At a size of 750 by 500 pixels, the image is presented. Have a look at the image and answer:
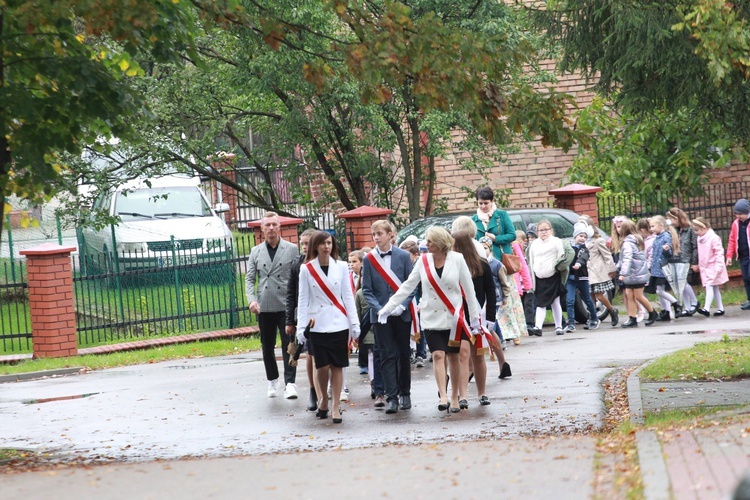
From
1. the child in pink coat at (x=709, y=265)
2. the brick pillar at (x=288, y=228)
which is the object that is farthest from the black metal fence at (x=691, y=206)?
the brick pillar at (x=288, y=228)

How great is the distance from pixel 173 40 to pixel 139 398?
473 centimetres

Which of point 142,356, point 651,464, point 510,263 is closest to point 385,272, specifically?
point 510,263

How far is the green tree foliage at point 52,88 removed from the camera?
372 inches

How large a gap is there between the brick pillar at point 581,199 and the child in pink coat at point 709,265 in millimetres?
2739

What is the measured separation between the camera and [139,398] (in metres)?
13.2

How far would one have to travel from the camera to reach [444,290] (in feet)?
35.2

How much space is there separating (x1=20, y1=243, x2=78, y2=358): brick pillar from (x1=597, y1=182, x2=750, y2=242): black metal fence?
9763 millimetres

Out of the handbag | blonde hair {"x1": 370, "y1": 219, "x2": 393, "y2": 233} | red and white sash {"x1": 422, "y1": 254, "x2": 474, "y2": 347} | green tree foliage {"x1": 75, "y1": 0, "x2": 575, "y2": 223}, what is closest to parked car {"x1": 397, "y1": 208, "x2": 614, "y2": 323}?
green tree foliage {"x1": 75, "y1": 0, "x2": 575, "y2": 223}

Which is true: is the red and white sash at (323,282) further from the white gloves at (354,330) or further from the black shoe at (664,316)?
the black shoe at (664,316)

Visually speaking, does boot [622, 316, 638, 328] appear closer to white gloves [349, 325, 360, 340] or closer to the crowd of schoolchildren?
the crowd of schoolchildren

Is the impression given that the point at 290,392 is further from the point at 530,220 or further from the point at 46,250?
the point at 530,220

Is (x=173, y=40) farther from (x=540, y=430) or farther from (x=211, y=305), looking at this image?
(x=211, y=305)

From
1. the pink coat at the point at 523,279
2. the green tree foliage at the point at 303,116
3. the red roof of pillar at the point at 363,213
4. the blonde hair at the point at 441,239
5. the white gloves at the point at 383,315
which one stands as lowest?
the white gloves at the point at 383,315

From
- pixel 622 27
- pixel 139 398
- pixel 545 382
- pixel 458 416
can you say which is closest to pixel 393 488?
pixel 458 416
